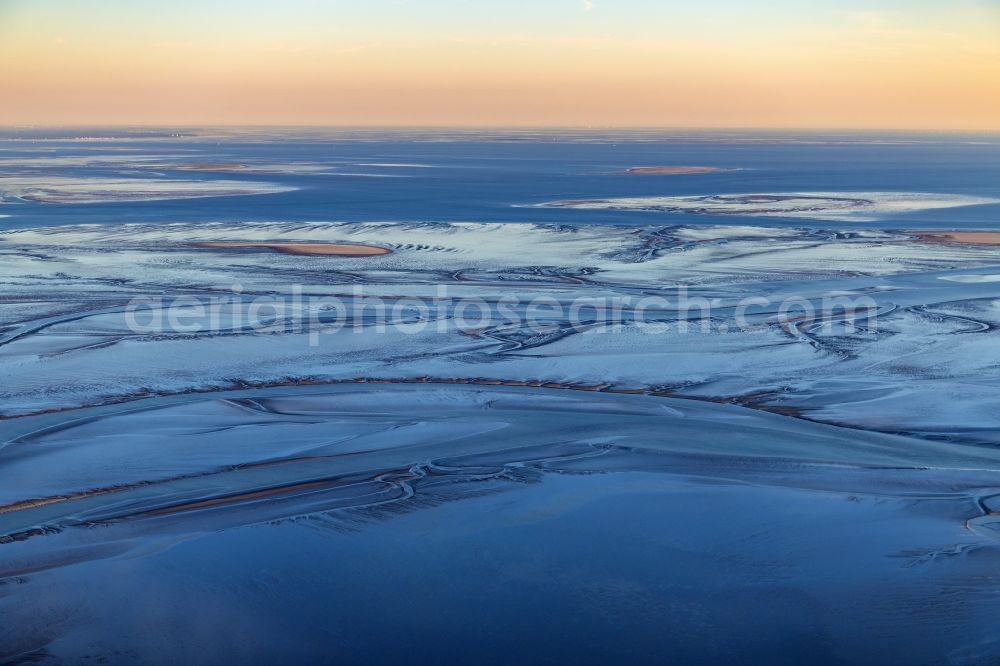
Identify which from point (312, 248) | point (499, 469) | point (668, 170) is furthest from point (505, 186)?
point (499, 469)

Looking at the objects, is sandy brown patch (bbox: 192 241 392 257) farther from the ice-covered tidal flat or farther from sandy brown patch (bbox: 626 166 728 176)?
sandy brown patch (bbox: 626 166 728 176)

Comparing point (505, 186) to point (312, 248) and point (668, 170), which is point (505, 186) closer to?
point (668, 170)

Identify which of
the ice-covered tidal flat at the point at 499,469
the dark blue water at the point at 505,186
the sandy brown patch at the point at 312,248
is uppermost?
the dark blue water at the point at 505,186

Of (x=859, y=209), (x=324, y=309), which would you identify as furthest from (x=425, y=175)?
(x=324, y=309)

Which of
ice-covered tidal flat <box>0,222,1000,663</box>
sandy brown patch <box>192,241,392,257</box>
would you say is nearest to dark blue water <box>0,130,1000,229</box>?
sandy brown patch <box>192,241,392,257</box>

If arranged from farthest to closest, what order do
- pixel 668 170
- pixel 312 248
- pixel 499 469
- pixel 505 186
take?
pixel 668 170 < pixel 505 186 < pixel 312 248 < pixel 499 469

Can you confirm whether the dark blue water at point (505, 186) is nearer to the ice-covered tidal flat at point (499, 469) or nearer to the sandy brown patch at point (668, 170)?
the sandy brown patch at point (668, 170)

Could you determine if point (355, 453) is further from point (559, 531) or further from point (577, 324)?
point (577, 324)

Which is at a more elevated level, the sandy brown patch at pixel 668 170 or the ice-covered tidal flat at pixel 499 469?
the sandy brown patch at pixel 668 170

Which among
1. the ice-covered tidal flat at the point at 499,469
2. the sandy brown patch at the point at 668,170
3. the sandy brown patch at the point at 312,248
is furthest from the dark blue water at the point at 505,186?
the ice-covered tidal flat at the point at 499,469
